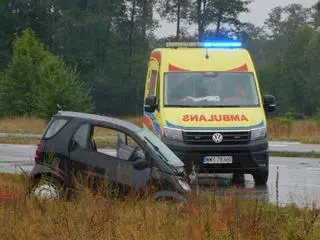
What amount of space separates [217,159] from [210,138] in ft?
1.29

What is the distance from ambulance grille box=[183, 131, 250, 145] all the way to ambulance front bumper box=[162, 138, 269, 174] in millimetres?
65

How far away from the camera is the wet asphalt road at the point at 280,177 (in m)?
11.2

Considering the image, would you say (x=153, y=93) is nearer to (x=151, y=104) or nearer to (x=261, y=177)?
(x=151, y=104)

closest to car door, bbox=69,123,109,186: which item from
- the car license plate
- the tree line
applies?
the car license plate

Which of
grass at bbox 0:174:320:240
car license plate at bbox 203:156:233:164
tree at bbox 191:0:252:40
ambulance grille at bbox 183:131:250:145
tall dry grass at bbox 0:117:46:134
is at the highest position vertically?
grass at bbox 0:174:320:240

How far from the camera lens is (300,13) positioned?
111 metres

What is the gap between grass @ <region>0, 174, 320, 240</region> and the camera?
658 cm

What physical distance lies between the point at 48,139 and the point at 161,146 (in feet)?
5.23

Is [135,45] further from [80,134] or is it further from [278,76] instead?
[80,134]

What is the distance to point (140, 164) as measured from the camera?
382 inches

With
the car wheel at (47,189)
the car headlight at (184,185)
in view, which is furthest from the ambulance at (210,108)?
the car wheel at (47,189)

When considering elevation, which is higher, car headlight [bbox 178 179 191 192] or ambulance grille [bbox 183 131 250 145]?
car headlight [bbox 178 179 191 192]

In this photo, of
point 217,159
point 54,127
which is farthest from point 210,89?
point 54,127

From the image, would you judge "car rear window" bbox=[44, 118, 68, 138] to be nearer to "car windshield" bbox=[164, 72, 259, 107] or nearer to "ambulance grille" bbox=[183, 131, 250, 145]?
"ambulance grille" bbox=[183, 131, 250, 145]
